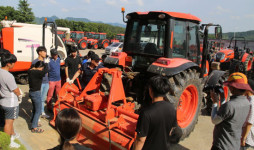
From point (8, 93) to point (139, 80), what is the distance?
2.37 m

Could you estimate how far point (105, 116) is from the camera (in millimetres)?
2859

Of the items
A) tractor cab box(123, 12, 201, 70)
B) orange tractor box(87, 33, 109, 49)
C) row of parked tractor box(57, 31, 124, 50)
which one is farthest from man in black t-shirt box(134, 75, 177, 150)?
orange tractor box(87, 33, 109, 49)

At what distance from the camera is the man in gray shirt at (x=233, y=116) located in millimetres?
1932

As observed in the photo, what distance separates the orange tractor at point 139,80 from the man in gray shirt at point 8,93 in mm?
793

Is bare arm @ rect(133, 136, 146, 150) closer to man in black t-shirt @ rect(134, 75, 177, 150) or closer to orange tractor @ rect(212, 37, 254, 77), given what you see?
man in black t-shirt @ rect(134, 75, 177, 150)

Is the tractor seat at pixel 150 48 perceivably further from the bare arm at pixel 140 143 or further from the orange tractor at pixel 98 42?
the orange tractor at pixel 98 42

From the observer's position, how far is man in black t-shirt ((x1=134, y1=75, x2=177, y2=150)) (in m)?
1.72

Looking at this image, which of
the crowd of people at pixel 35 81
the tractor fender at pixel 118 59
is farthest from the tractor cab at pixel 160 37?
the crowd of people at pixel 35 81

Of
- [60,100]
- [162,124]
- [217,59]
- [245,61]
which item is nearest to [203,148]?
[162,124]

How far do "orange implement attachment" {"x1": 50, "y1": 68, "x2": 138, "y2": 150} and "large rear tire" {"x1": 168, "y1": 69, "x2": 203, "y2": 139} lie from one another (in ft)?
2.84

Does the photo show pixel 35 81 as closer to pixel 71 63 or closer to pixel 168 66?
pixel 71 63

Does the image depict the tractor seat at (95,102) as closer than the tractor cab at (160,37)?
Yes

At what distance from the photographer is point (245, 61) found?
8.45 meters

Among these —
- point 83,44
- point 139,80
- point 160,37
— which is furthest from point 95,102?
point 83,44
